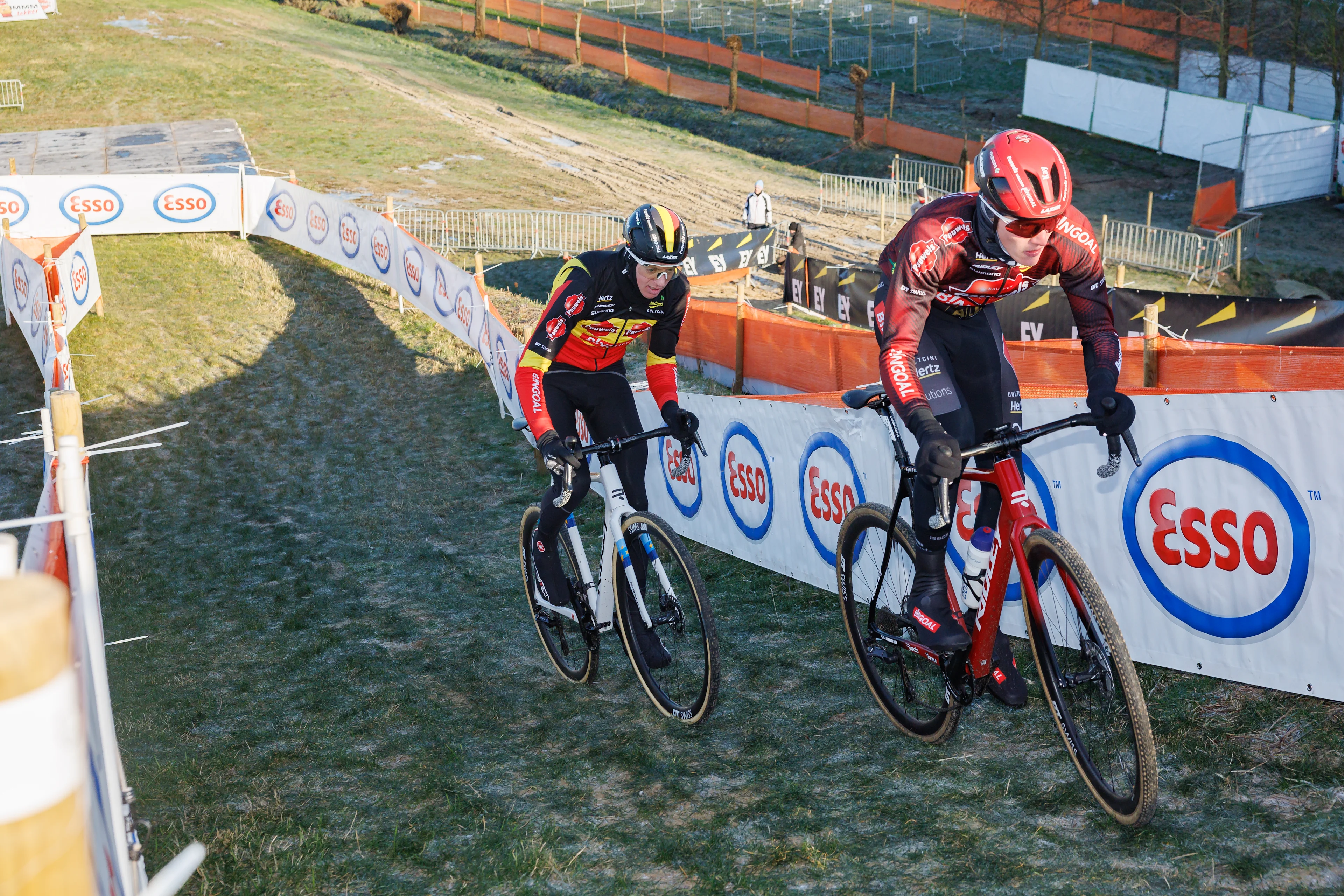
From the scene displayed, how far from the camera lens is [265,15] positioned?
54312 millimetres

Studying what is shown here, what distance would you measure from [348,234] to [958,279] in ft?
57.7

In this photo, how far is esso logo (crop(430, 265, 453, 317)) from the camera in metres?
16.4

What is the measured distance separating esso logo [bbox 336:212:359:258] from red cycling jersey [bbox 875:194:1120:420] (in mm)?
17058

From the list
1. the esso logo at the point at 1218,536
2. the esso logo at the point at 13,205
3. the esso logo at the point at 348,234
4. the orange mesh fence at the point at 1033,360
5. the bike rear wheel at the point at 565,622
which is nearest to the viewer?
the esso logo at the point at 1218,536

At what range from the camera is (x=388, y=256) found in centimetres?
1872

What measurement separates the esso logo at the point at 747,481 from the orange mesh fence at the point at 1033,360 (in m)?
0.56

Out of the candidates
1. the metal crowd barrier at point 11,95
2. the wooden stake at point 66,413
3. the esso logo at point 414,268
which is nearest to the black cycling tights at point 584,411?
the wooden stake at point 66,413

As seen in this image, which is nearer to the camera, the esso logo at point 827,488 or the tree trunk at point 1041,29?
the esso logo at point 827,488

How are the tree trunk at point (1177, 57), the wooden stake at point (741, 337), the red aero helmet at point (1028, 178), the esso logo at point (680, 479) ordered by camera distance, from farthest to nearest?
the tree trunk at point (1177, 57) < the wooden stake at point (741, 337) < the esso logo at point (680, 479) < the red aero helmet at point (1028, 178)

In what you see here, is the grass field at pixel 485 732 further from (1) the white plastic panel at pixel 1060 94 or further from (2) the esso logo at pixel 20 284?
(1) the white plastic panel at pixel 1060 94

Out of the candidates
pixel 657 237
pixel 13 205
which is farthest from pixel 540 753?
pixel 13 205

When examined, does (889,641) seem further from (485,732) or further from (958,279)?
(485,732)

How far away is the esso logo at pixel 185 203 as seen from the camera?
22016mm

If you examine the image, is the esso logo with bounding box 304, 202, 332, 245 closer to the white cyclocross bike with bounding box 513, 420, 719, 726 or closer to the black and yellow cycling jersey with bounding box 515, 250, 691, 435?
the black and yellow cycling jersey with bounding box 515, 250, 691, 435
